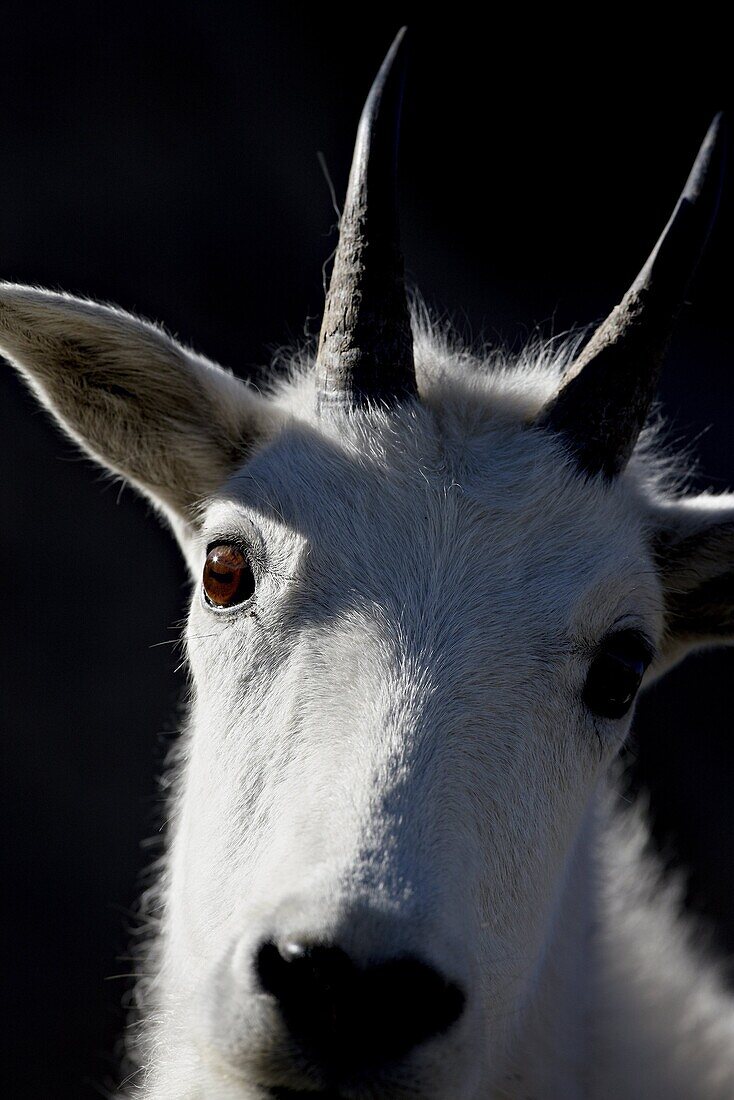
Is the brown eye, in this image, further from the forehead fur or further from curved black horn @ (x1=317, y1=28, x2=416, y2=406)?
curved black horn @ (x1=317, y1=28, x2=416, y2=406)

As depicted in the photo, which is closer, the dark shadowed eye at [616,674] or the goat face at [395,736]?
the goat face at [395,736]

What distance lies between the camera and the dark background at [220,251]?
798cm

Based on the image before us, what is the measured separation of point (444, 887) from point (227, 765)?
0.93 meters

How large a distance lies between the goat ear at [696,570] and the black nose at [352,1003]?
2204mm

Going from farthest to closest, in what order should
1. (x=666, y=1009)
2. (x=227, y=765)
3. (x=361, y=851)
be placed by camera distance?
(x=666, y=1009) → (x=227, y=765) → (x=361, y=851)

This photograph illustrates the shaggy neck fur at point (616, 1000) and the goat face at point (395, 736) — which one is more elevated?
the goat face at point (395, 736)

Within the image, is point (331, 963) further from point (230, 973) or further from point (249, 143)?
point (249, 143)

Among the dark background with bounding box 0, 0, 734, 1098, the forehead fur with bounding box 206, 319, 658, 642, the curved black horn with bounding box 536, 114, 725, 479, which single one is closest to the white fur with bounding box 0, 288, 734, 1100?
the forehead fur with bounding box 206, 319, 658, 642

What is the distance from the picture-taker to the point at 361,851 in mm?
2414

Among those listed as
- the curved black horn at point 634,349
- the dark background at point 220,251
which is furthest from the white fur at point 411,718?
the dark background at point 220,251

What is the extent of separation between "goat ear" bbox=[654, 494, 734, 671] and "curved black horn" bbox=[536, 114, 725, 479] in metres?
0.45

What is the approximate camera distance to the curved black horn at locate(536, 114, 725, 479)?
3.46 m

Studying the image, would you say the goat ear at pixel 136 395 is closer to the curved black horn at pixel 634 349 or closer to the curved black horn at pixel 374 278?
the curved black horn at pixel 374 278

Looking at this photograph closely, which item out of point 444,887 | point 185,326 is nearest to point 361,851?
point 444,887
